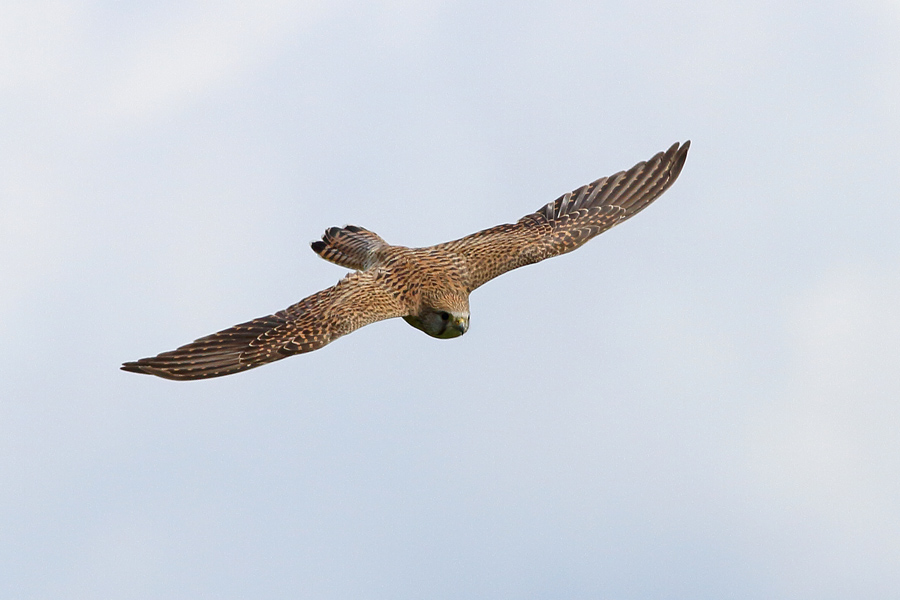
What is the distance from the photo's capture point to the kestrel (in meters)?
14.7

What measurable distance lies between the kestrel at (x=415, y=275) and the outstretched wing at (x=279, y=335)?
1 centimetres

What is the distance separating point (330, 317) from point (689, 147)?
20.3ft

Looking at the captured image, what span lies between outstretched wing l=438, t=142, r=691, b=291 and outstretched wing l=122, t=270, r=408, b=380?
1.76 metres

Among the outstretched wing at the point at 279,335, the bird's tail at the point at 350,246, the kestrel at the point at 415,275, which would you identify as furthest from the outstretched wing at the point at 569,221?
the outstretched wing at the point at 279,335

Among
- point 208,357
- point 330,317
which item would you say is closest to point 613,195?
point 330,317

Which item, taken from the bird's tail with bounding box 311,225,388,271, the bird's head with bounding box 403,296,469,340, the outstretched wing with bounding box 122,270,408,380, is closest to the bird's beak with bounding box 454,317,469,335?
the bird's head with bounding box 403,296,469,340

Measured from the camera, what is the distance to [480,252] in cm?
1691

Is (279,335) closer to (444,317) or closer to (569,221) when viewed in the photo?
(444,317)

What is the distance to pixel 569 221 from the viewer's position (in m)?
17.7

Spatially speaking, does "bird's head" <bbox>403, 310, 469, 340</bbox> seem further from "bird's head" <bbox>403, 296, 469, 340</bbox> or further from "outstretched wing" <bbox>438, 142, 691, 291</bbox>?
"outstretched wing" <bbox>438, 142, 691, 291</bbox>

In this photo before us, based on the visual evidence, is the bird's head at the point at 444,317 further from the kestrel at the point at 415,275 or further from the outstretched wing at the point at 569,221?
the outstretched wing at the point at 569,221

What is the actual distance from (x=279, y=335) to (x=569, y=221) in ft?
15.6

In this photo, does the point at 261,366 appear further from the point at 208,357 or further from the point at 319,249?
the point at 319,249

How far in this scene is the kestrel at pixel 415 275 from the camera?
1473 cm
